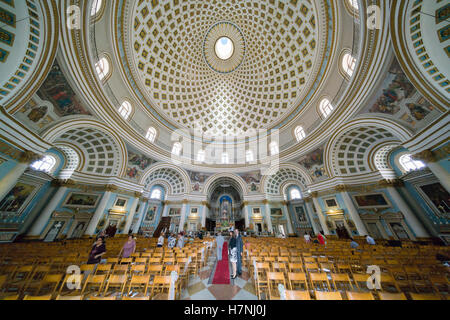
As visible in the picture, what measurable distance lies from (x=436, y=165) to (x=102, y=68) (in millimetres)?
24117

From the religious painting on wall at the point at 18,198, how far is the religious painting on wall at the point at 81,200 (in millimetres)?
2089

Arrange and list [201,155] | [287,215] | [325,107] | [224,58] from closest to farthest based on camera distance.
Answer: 1. [325,107]
2. [287,215]
3. [201,155]
4. [224,58]

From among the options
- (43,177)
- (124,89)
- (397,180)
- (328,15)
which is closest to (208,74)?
(124,89)

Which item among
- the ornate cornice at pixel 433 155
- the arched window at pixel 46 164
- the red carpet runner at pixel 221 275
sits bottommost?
the red carpet runner at pixel 221 275

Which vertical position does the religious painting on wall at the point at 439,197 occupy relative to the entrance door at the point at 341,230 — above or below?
above

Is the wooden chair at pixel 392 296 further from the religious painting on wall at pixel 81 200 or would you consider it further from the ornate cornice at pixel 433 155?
the religious painting on wall at pixel 81 200

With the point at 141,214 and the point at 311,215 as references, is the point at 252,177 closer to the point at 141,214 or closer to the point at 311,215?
the point at 311,215

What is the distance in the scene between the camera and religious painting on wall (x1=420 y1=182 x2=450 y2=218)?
9.69m

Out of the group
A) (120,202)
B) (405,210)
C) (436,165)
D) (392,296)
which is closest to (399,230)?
(405,210)

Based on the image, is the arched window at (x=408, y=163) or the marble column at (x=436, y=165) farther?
the arched window at (x=408, y=163)

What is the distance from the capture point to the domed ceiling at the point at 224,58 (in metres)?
15.2

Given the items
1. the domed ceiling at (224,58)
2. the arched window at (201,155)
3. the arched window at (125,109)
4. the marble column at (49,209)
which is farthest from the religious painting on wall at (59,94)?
the arched window at (201,155)

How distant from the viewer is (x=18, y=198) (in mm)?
9867
